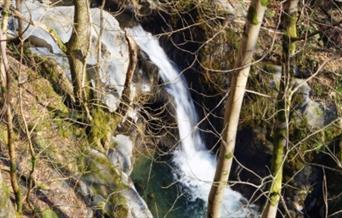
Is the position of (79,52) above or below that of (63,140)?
above

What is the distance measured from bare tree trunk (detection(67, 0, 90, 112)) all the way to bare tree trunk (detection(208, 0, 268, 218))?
4031 millimetres

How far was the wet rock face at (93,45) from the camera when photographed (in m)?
10.3

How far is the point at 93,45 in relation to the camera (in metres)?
11.0

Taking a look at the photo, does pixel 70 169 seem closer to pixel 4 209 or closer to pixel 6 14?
pixel 4 209

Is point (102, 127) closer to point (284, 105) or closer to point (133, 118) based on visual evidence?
point (133, 118)

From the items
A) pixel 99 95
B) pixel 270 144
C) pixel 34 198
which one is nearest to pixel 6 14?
pixel 34 198

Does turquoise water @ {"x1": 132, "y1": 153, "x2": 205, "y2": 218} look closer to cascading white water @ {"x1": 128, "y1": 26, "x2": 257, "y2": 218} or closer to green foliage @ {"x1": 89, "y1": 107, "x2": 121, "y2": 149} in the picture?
cascading white water @ {"x1": 128, "y1": 26, "x2": 257, "y2": 218}

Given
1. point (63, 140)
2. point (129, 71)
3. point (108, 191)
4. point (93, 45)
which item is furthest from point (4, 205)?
point (93, 45)

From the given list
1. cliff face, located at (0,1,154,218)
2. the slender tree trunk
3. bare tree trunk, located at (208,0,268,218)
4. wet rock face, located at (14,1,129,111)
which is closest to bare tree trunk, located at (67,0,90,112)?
cliff face, located at (0,1,154,218)

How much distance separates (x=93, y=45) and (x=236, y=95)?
249 inches

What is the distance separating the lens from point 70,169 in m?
8.57

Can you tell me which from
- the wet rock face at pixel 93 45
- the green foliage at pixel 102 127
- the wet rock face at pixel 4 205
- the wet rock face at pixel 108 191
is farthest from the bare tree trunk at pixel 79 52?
the wet rock face at pixel 4 205

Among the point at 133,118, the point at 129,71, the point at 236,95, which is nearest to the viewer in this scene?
the point at 236,95

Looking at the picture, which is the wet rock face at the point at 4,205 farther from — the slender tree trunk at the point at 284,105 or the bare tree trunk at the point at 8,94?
the slender tree trunk at the point at 284,105
